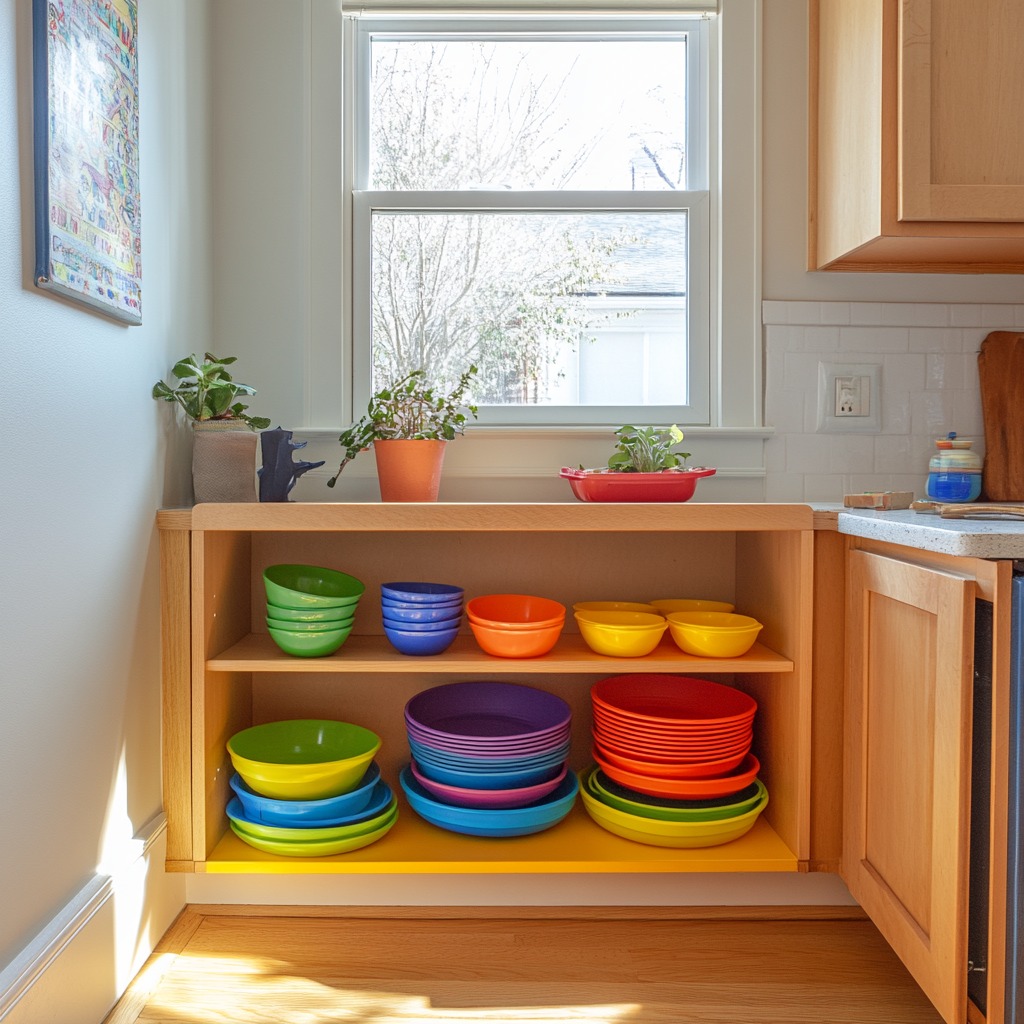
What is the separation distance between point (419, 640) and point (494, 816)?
413 millimetres

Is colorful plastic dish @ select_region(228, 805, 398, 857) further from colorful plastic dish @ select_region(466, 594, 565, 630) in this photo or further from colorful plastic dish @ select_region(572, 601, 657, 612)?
colorful plastic dish @ select_region(572, 601, 657, 612)

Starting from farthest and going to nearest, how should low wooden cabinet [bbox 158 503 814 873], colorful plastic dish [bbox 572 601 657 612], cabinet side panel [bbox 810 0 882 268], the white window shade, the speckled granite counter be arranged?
1. the white window shade
2. colorful plastic dish [bbox 572 601 657 612]
3. cabinet side panel [bbox 810 0 882 268]
4. low wooden cabinet [bbox 158 503 814 873]
5. the speckled granite counter

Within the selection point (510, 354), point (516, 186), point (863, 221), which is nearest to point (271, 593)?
point (510, 354)

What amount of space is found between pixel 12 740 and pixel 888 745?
4.80 ft

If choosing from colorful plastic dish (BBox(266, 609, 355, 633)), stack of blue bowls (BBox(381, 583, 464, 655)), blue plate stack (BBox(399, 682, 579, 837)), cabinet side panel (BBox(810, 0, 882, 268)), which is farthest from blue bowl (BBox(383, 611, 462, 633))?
cabinet side panel (BBox(810, 0, 882, 268))

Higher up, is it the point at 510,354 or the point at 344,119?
the point at 344,119

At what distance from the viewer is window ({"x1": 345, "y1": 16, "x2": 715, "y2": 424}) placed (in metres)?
2.28

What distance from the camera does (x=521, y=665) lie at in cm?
183

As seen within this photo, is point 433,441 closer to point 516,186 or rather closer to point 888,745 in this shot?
point 516,186

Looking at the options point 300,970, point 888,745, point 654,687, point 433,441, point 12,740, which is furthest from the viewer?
point 654,687

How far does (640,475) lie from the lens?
1911mm

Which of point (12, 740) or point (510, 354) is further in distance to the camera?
point (510, 354)

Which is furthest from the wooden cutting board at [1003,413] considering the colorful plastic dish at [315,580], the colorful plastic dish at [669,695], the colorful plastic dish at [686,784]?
the colorful plastic dish at [315,580]

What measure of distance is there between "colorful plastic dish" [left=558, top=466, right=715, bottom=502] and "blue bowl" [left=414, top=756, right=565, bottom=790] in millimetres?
628
